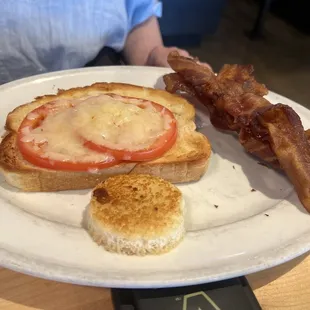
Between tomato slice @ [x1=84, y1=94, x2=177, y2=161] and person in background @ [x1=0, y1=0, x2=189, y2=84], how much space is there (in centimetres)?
42

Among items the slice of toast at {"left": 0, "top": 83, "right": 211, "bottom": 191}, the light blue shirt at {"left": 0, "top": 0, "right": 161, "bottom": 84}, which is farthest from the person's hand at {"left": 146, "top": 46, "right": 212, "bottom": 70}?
the slice of toast at {"left": 0, "top": 83, "right": 211, "bottom": 191}

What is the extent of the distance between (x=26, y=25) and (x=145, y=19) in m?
0.51

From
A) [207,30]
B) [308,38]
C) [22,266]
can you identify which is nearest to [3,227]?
[22,266]

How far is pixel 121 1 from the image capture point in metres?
1.70

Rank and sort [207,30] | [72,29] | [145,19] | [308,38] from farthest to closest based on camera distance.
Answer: [308,38] → [207,30] → [145,19] → [72,29]

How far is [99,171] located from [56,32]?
2.13 ft

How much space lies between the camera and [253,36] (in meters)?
4.55

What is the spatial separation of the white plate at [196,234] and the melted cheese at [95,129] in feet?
0.36

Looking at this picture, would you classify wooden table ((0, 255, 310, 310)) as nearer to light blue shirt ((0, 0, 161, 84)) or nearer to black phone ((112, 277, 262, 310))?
black phone ((112, 277, 262, 310))

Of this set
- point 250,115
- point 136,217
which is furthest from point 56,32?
point 136,217

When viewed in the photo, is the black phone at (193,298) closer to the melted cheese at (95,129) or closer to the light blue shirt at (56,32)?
the melted cheese at (95,129)

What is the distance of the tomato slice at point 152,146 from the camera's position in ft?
3.80

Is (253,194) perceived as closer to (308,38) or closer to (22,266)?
(22,266)

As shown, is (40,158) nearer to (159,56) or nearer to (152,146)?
(152,146)
